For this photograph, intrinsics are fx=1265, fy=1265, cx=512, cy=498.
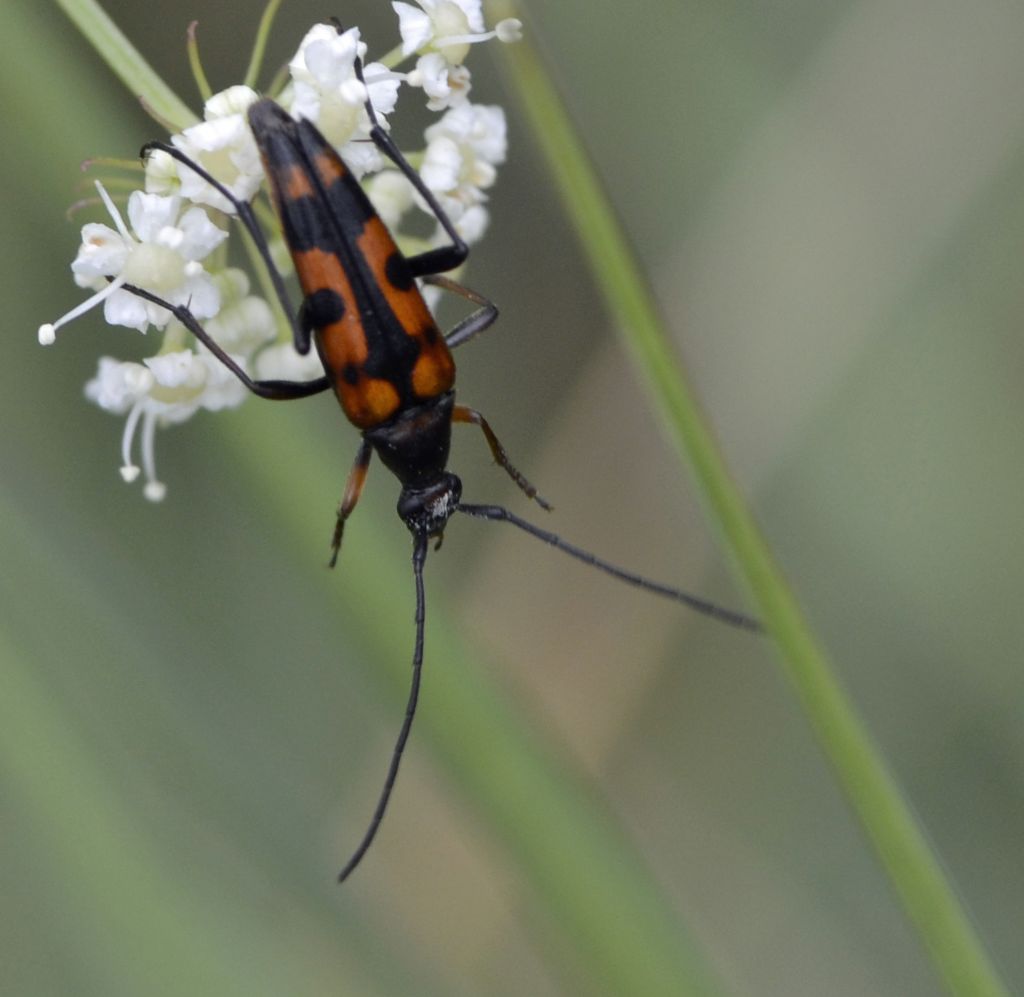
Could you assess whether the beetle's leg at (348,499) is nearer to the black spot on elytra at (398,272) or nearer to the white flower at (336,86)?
the black spot on elytra at (398,272)

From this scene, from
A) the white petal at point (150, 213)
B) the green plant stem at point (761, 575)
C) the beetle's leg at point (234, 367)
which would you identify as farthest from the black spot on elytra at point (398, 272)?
the green plant stem at point (761, 575)

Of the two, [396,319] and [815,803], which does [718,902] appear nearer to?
[815,803]

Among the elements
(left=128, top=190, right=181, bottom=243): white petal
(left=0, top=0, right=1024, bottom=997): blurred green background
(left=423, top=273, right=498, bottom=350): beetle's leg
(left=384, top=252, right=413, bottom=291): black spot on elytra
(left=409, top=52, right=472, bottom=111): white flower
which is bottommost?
(left=0, top=0, right=1024, bottom=997): blurred green background

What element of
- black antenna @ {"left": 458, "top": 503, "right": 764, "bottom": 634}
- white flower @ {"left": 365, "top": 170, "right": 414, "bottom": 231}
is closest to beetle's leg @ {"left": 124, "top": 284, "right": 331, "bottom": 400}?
white flower @ {"left": 365, "top": 170, "right": 414, "bottom": 231}

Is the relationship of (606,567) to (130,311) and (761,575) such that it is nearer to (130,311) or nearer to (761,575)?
(761,575)

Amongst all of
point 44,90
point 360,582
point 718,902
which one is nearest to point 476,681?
point 360,582

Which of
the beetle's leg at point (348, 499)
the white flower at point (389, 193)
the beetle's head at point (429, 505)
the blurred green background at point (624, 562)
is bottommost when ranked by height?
the blurred green background at point (624, 562)

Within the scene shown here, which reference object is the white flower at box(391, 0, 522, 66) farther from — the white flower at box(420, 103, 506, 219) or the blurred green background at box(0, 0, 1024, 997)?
the blurred green background at box(0, 0, 1024, 997)
